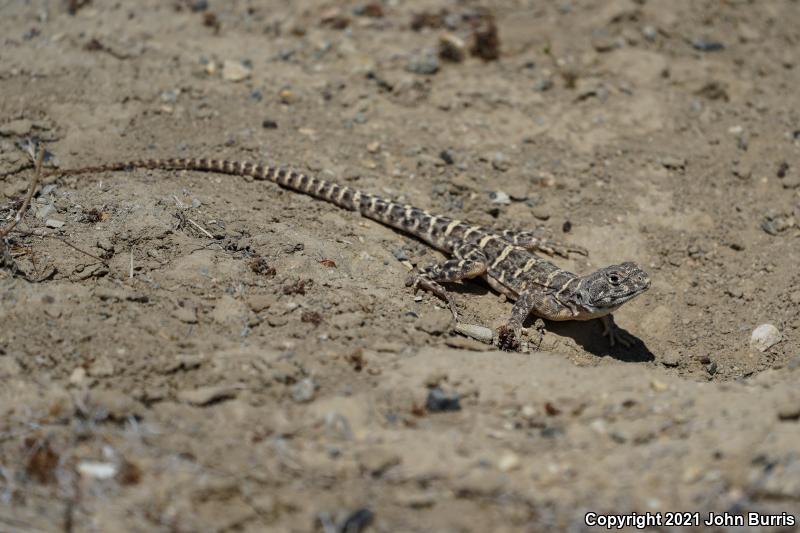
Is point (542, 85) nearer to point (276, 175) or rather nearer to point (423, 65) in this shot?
point (423, 65)

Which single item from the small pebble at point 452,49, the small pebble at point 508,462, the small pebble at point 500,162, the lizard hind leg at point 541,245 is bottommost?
the lizard hind leg at point 541,245

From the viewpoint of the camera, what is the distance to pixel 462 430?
6844mm

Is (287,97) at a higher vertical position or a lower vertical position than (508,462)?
higher

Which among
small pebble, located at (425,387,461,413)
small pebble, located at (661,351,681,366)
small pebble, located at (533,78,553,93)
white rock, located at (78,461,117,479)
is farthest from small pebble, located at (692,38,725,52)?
white rock, located at (78,461,117,479)

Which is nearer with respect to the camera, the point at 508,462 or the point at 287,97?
the point at 508,462

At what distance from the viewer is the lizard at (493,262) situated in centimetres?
945

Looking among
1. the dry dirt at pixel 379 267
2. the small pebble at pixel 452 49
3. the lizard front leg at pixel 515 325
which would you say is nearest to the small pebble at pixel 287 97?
the dry dirt at pixel 379 267

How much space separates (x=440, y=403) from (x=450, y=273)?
10.7 ft

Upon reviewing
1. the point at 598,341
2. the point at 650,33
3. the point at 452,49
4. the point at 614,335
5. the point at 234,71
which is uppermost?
the point at 650,33

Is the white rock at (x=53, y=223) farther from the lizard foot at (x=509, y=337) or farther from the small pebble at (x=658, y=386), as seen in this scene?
the small pebble at (x=658, y=386)

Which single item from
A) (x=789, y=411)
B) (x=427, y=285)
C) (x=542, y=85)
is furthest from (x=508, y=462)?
(x=542, y=85)

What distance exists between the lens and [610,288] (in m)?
9.32

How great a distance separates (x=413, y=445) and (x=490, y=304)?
4223 mm

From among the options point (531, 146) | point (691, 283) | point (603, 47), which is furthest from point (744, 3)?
point (691, 283)
